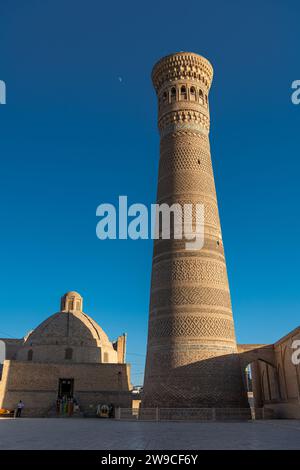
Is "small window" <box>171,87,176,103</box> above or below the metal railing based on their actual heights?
above

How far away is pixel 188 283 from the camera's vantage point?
685 inches

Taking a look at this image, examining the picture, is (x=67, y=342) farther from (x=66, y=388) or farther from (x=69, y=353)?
(x=66, y=388)

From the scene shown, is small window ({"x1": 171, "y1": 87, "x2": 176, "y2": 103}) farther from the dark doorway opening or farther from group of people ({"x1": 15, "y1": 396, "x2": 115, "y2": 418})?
the dark doorway opening

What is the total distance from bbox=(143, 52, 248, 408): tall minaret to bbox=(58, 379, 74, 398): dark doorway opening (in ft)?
33.6

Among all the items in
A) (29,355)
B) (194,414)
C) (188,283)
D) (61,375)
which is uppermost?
(188,283)

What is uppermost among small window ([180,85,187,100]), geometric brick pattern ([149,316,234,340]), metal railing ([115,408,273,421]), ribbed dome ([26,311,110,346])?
small window ([180,85,187,100])

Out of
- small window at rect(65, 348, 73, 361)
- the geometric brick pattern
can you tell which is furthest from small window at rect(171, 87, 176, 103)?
small window at rect(65, 348, 73, 361)

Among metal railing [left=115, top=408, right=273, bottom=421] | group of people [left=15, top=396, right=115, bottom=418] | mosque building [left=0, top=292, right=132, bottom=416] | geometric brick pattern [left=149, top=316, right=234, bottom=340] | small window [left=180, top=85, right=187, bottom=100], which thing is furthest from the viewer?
mosque building [left=0, top=292, right=132, bottom=416]

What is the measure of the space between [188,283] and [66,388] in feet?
42.9

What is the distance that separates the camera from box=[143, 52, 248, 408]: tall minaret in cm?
1639

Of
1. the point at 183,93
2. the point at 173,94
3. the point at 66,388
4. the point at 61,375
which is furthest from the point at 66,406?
the point at 183,93

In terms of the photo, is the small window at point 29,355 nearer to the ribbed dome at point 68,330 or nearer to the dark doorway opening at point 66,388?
the ribbed dome at point 68,330
